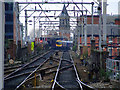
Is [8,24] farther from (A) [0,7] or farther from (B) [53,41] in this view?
(A) [0,7]

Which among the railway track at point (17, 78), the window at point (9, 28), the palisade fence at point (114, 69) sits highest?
the window at point (9, 28)

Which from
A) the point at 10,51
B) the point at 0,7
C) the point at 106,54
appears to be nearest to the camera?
the point at 0,7

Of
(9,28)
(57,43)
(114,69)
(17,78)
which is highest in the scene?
(9,28)

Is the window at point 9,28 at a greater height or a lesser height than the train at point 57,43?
greater

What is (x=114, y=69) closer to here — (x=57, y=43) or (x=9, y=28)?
(x=9, y=28)

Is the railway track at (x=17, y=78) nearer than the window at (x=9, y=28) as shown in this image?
Yes

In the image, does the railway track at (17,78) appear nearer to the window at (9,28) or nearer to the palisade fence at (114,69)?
the palisade fence at (114,69)

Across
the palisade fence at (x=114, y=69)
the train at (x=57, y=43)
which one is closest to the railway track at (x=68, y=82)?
the palisade fence at (x=114, y=69)

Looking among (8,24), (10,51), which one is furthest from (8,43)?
(8,24)

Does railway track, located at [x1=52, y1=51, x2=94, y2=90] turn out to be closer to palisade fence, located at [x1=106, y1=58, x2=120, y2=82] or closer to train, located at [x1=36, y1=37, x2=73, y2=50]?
palisade fence, located at [x1=106, y1=58, x2=120, y2=82]

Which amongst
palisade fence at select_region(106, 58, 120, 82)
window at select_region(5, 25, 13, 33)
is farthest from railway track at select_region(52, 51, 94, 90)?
window at select_region(5, 25, 13, 33)

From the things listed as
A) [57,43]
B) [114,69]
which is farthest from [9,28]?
[114,69]

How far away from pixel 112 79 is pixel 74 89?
7.79 ft

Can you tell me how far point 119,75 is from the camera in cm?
863
